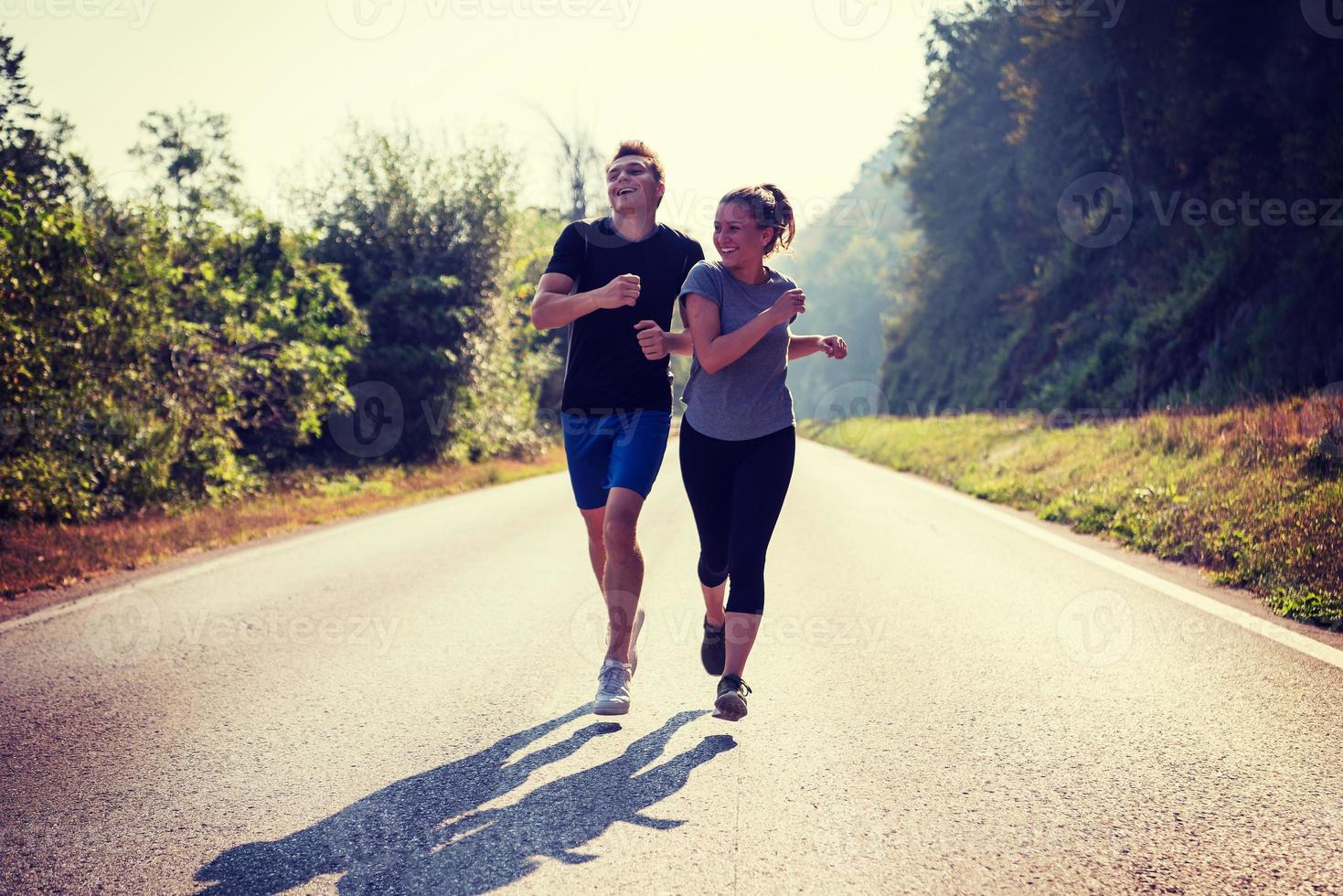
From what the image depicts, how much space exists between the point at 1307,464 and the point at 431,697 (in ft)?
24.0

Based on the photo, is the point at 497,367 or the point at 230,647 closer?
the point at 230,647

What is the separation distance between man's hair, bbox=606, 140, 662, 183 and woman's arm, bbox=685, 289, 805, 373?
2.27ft

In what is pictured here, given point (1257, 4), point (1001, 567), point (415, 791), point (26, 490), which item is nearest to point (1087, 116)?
point (1257, 4)

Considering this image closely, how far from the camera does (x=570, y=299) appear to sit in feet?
12.1

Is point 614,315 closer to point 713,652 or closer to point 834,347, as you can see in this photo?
point 834,347

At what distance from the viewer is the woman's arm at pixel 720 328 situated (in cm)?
354

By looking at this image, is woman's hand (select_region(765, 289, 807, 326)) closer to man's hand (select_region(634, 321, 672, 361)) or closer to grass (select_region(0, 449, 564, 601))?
man's hand (select_region(634, 321, 672, 361))

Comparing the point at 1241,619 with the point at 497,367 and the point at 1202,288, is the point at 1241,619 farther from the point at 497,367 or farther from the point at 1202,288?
the point at 497,367

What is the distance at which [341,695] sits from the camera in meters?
4.26

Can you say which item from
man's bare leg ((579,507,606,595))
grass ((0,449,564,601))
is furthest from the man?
grass ((0,449,564,601))

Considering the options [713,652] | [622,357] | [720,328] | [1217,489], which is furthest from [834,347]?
[1217,489]

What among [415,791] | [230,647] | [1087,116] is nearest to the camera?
[415,791]

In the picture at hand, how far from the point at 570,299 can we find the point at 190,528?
8016 millimetres

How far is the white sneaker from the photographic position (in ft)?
12.0
